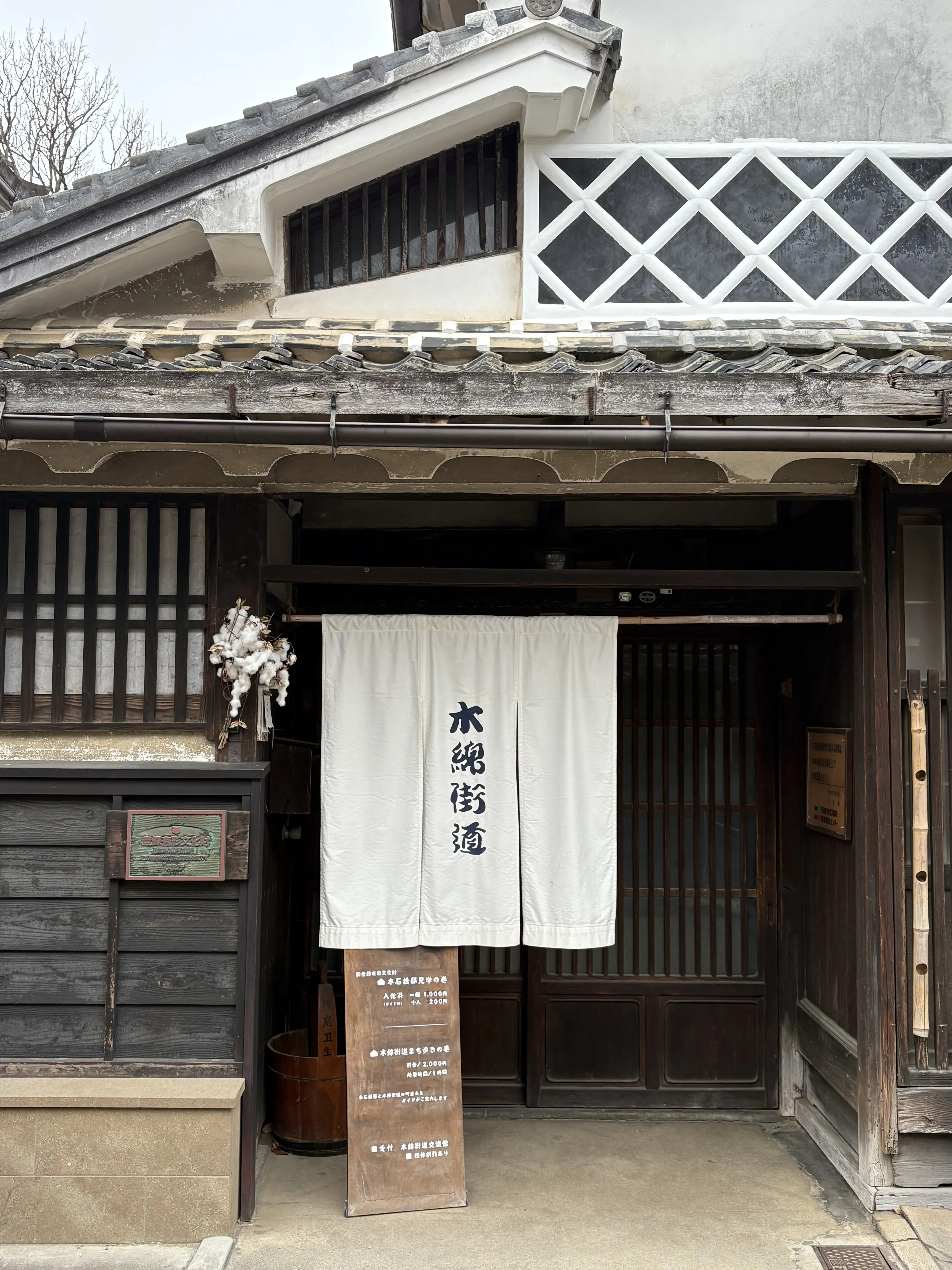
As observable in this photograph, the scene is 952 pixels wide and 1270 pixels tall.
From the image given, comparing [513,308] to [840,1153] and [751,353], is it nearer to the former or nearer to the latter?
[751,353]

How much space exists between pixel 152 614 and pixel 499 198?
344 cm

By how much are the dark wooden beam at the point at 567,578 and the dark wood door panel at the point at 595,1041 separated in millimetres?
3318

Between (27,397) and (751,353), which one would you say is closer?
(27,397)

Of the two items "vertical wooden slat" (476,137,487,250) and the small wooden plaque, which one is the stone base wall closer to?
the small wooden plaque

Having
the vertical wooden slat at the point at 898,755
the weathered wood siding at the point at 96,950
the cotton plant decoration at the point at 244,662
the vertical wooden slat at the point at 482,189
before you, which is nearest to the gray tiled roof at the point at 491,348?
the vertical wooden slat at the point at 482,189

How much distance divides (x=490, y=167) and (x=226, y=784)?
425 cm

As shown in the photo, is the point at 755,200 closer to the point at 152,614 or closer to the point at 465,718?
the point at 465,718

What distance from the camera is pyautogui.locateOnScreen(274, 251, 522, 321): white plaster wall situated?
618 centimetres

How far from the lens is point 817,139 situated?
636cm

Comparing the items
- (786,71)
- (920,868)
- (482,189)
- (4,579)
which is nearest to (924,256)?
(786,71)

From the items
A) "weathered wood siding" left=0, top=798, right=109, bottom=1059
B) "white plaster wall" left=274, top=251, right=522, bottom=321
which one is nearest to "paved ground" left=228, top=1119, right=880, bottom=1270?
"weathered wood siding" left=0, top=798, right=109, bottom=1059

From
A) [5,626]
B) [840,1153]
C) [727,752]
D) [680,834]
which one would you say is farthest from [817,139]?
[840,1153]

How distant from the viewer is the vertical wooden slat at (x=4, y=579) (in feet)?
18.7

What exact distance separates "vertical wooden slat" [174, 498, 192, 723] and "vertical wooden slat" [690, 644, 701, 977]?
12.2 feet
